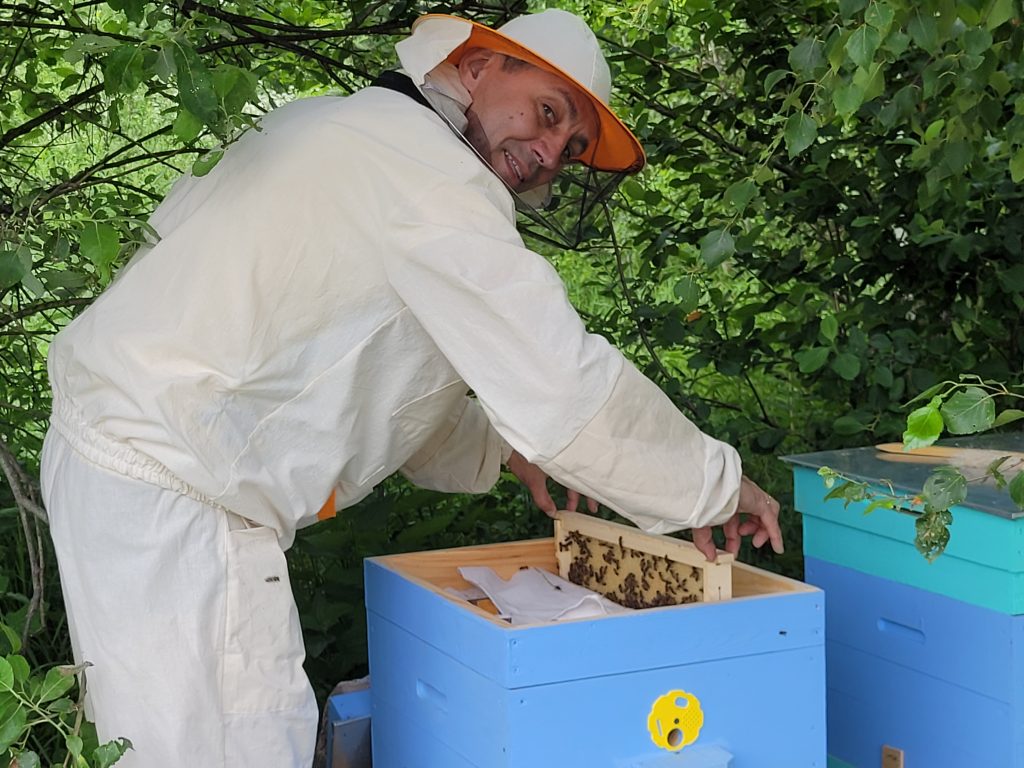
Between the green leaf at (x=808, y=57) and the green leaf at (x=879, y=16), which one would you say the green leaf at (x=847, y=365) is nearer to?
the green leaf at (x=808, y=57)

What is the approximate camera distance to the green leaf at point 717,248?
2086 mm

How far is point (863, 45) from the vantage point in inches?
66.4

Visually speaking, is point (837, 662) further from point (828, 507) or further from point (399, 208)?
point (399, 208)

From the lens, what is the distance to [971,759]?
194 centimetres

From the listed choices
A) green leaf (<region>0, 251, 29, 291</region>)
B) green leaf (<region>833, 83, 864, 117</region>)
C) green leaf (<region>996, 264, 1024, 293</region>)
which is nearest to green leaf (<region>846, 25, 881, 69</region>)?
green leaf (<region>833, 83, 864, 117</region>)

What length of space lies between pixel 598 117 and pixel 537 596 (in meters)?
0.82

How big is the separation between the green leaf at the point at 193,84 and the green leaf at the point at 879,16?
2.99 ft

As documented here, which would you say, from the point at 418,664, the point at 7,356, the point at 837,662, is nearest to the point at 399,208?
the point at 418,664

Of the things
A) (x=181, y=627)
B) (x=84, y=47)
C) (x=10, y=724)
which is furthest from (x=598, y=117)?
(x=10, y=724)

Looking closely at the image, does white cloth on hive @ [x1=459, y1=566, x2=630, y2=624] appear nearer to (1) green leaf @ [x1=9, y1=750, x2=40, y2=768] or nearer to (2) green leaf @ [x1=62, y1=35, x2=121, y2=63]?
(1) green leaf @ [x1=9, y1=750, x2=40, y2=768]

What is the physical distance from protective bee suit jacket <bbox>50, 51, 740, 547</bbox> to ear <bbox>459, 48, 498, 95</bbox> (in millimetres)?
188

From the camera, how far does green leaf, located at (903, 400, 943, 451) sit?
1184 millimetres

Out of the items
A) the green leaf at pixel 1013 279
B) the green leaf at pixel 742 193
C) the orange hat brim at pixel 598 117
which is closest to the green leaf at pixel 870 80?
the green leaf at pixel 742 193

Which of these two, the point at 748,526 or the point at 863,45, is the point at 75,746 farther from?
the point at 863,45
